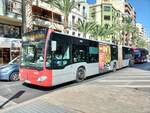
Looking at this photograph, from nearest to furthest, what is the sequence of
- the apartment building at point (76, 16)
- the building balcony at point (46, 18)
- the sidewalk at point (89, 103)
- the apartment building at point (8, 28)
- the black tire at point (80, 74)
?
1. the sidewalk at point (89, 103)
2. the black tire at point (80, 74)
3. the apartment building at point (8, 28)
4. the building balcony at point (46, 18)
5. the apartment building at point (76, 16)

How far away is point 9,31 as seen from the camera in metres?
27.3

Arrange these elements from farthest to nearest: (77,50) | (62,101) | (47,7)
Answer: (47,7), (77,50), (62,101)

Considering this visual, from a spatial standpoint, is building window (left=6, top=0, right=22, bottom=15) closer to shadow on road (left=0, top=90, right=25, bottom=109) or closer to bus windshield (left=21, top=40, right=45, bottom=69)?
bus windshield (left=21, top=40, right=45, bottom=69)

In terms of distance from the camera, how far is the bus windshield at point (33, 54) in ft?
33.0

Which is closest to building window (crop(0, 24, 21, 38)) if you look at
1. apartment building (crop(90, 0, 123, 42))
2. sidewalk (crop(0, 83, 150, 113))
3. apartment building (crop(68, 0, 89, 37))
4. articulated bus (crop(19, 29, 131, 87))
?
apartment building (crop(68, 0, 89, 37))

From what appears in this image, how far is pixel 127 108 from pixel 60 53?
476cm

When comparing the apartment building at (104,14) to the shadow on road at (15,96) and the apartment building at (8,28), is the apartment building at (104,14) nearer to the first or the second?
the apartment building at (8,28)

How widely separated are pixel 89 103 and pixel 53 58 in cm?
328

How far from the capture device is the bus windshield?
10.1 m

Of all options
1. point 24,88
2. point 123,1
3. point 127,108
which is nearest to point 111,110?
point 127,108

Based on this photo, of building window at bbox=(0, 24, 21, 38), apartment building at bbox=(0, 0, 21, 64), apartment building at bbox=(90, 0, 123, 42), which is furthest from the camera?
apartment building at bbox=(90, 0, 123, 42)

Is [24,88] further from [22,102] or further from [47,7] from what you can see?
[47,7]

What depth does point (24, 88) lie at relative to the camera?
1077cm

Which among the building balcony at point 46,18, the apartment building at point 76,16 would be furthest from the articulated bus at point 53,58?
the apartment building at point 76,16
